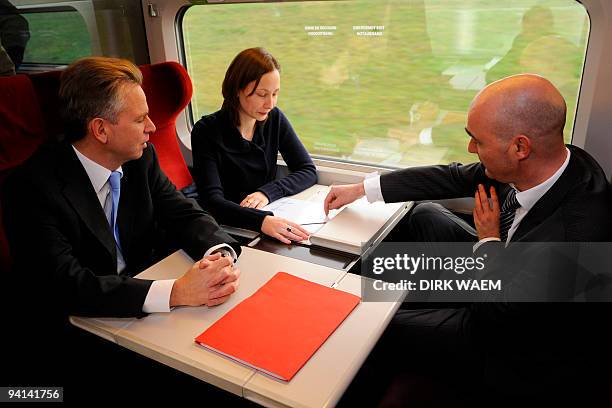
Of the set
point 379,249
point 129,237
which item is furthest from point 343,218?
point 129,237

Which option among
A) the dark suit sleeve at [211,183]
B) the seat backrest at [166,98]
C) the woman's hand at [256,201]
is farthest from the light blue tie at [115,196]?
the seat backrest at [166,98]

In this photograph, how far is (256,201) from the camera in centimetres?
222

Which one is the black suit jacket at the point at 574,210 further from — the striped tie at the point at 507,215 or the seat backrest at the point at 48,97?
the seat backrest at the point at 48,97

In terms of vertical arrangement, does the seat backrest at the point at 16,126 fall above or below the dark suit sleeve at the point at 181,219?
above

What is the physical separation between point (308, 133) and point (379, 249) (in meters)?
1.33

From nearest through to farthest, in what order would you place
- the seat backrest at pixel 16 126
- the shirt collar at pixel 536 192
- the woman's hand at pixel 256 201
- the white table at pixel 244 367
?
1. the white table at pixel 244 367
2. the shirt collar at pixel 536 192
3. the seat backrest at pixel 16 126
4. the woman's hand at pixel 256 201

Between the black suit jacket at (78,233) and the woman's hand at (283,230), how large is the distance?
22cm

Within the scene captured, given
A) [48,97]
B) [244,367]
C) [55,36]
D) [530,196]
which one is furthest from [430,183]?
[55,36]

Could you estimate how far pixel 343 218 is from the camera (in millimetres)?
1916

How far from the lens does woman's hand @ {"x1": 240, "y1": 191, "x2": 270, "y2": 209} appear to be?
2.21 meters

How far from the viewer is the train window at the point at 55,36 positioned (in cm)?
241

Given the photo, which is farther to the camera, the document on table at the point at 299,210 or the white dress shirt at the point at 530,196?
the document on table at the point at 299,210

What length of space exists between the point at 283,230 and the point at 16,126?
1.13 metres

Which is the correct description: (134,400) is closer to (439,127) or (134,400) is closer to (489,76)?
(439,127)
